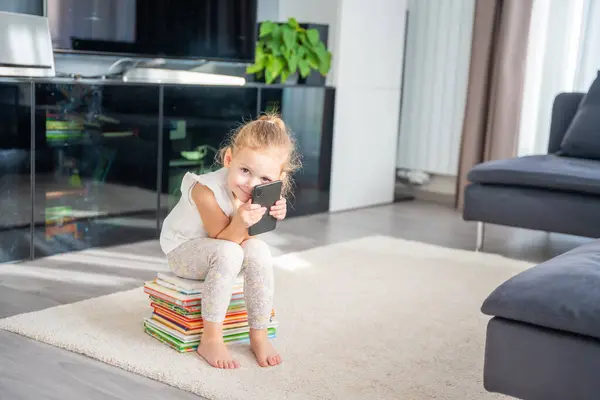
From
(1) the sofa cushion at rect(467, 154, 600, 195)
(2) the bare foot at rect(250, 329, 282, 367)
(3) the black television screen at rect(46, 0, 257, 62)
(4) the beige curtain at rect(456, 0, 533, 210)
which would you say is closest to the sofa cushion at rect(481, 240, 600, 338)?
(2) the bare foot at rect(250, 329, 282, 367)

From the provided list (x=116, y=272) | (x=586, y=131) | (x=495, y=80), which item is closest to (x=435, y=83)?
(x=495, y=80)

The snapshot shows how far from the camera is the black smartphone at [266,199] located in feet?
6.51

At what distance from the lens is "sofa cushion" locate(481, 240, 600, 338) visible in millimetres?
1509

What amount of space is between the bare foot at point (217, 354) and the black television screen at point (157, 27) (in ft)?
5.51

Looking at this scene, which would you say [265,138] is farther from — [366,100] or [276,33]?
[366,100]

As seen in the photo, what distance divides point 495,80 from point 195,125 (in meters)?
1.81

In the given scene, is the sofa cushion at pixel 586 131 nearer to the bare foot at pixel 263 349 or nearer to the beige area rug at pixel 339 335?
the beige area rug at pixel 339 335

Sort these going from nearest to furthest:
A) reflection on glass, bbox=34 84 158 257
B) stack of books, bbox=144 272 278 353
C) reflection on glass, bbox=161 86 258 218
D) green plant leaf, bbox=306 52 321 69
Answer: stack of books, bbox=144 272 278 353 < reflection on glass, bbox=34 84 158 257 < reflection on glass, bbox=161 86 258 218 < green plant leaf, bbox=306 52 321 69

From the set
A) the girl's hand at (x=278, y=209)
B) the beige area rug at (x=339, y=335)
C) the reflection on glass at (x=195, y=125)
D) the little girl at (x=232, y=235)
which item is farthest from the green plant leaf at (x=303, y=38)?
the girl's hand at (x=278, y=209)

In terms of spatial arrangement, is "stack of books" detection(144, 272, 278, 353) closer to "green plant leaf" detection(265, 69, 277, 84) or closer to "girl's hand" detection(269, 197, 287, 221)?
"girl's hand" detection(269, 197, 287, 221)

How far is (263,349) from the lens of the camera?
6.76 feet

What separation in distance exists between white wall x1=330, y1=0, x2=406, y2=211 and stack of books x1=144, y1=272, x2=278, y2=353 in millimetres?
2246

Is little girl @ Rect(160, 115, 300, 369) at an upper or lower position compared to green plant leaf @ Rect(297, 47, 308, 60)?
lower

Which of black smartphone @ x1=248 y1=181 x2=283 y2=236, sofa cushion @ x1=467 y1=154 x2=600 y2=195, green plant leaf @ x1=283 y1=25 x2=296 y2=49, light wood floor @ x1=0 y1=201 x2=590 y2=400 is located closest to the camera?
light wood floor @ x1=0 y1=201 x2=590 y2=400
